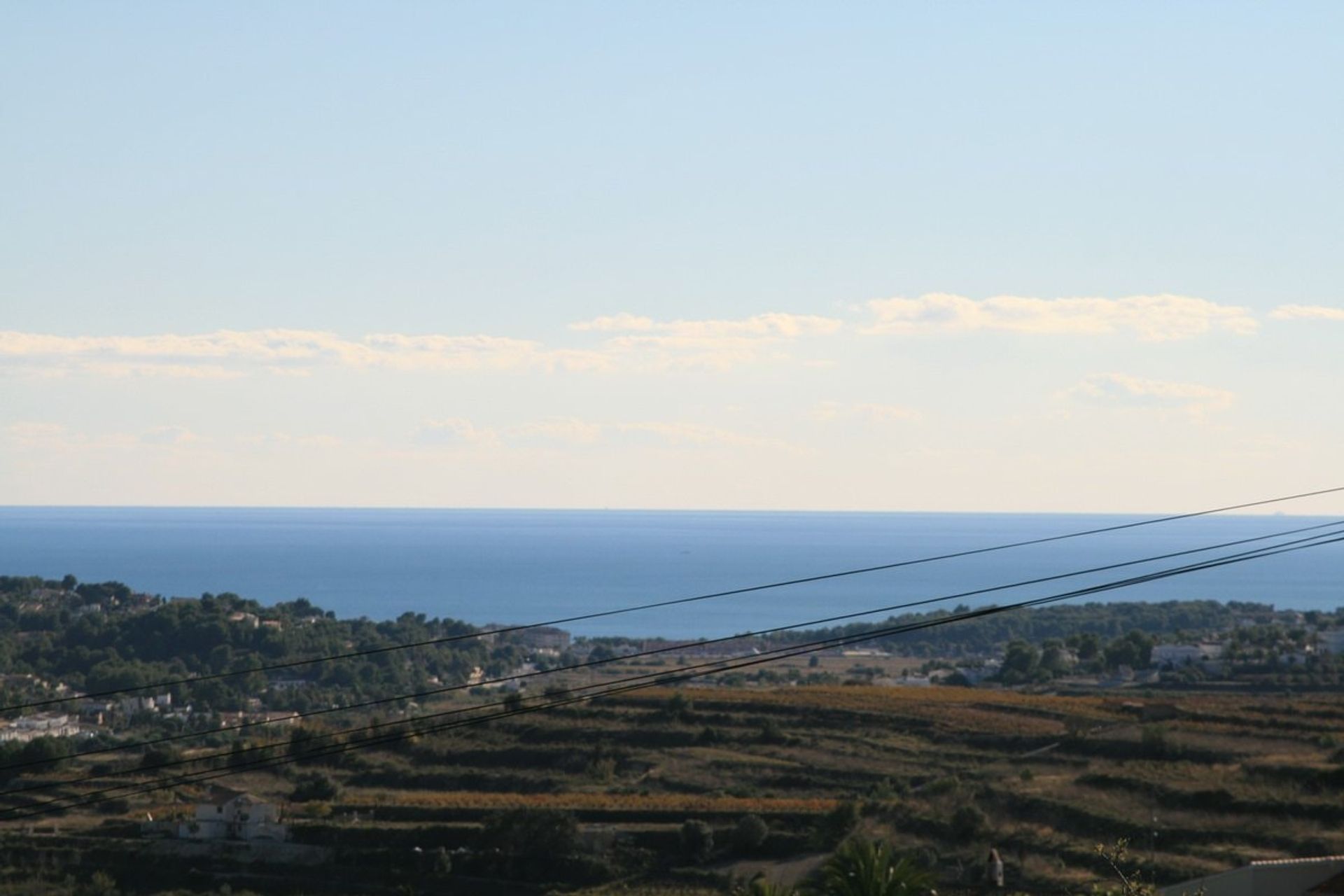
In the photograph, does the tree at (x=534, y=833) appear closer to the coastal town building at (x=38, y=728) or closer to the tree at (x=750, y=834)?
the tree at (x=750, y=834)

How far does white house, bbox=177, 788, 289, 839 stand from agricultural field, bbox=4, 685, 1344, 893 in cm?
73

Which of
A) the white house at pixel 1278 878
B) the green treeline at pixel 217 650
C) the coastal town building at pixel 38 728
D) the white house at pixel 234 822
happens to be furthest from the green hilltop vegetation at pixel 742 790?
the green treeline at pixel 217 650

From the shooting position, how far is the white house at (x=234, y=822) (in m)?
40.4

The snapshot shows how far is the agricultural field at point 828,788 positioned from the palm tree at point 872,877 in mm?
10744

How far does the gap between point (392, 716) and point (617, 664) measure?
29.3m

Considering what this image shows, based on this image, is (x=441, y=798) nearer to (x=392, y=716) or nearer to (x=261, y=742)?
(x=261, y=742)

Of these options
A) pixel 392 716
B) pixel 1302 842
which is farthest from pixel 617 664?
pixel 1302 842

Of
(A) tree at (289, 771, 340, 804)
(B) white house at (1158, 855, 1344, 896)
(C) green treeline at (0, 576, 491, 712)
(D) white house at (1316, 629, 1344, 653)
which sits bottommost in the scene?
(D) white house at (1316, 629, 1344, 653)

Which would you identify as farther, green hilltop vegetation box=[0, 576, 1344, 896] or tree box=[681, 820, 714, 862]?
tree box=[681, 820, 714, 862]

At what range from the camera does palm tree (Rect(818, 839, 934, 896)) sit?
1797 cm

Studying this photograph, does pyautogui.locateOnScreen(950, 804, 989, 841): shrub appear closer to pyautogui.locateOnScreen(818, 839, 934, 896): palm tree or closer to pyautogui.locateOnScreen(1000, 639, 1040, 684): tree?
pyautogui.locateOnScreen(818, 839, 934, 896): palm tree

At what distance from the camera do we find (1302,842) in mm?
32000

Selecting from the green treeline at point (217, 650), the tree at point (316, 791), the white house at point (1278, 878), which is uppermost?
the white house at point (1278, 878)

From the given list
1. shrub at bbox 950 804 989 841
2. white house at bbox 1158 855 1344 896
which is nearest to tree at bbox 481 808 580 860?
shrub at bbox 950 804 989 841
